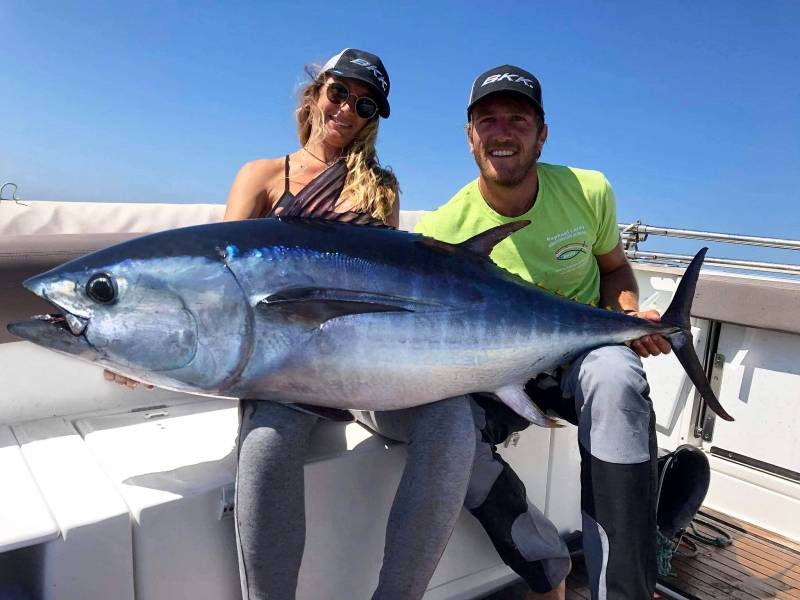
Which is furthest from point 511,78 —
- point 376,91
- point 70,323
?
point 70,323

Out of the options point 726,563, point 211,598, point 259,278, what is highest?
point 259,278

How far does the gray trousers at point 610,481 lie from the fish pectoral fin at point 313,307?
666 mm

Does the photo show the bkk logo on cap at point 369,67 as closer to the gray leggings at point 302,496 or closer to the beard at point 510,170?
the beard at point 510,170

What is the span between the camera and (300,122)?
261 cm

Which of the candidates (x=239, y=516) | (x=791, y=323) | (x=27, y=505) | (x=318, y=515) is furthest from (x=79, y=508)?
(x=791, y=323)

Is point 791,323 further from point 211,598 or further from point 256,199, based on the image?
point 211,598

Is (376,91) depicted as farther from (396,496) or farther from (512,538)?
(512,538)

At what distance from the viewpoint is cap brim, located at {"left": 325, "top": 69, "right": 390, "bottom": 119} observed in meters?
2.26

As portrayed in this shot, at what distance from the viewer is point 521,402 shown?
1822 millimetres

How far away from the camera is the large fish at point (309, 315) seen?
1.42 m

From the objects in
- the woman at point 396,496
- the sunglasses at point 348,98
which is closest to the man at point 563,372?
the woman at point 396,496

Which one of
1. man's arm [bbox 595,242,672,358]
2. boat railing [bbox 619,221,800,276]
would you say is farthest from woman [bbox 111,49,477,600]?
boat railing [bbox 619,221,800,276]

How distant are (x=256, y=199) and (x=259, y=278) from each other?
3.12 ft

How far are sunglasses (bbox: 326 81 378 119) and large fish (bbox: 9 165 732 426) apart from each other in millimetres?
A: 746
